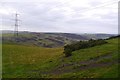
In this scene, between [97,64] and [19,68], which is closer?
[97,64]

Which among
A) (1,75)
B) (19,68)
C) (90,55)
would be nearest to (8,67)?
(19,68)

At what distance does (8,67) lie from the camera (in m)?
46.9

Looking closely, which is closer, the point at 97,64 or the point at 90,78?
the point at 90,78

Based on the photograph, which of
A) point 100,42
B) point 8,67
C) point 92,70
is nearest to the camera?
point 92,70

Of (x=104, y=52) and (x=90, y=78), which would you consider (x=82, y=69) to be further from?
(x=104, y=52)

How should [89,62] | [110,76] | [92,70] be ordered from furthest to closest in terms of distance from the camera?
[89,62]
[92,70]
[110,76]

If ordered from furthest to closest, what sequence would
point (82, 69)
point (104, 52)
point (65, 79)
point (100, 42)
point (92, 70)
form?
point (100, 42) → point (104, 52) → point (82, 69) → point (92, 70) → point (65, 79)

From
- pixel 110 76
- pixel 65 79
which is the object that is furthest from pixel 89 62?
pixel 110 76

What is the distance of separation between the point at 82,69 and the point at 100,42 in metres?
20.2

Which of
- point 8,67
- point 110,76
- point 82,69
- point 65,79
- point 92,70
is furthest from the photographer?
point 8,67

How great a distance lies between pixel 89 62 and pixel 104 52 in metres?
5.65

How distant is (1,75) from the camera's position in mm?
40156

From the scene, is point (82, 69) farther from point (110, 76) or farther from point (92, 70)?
point (110, 76)

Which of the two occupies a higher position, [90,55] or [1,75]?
[90,55]
